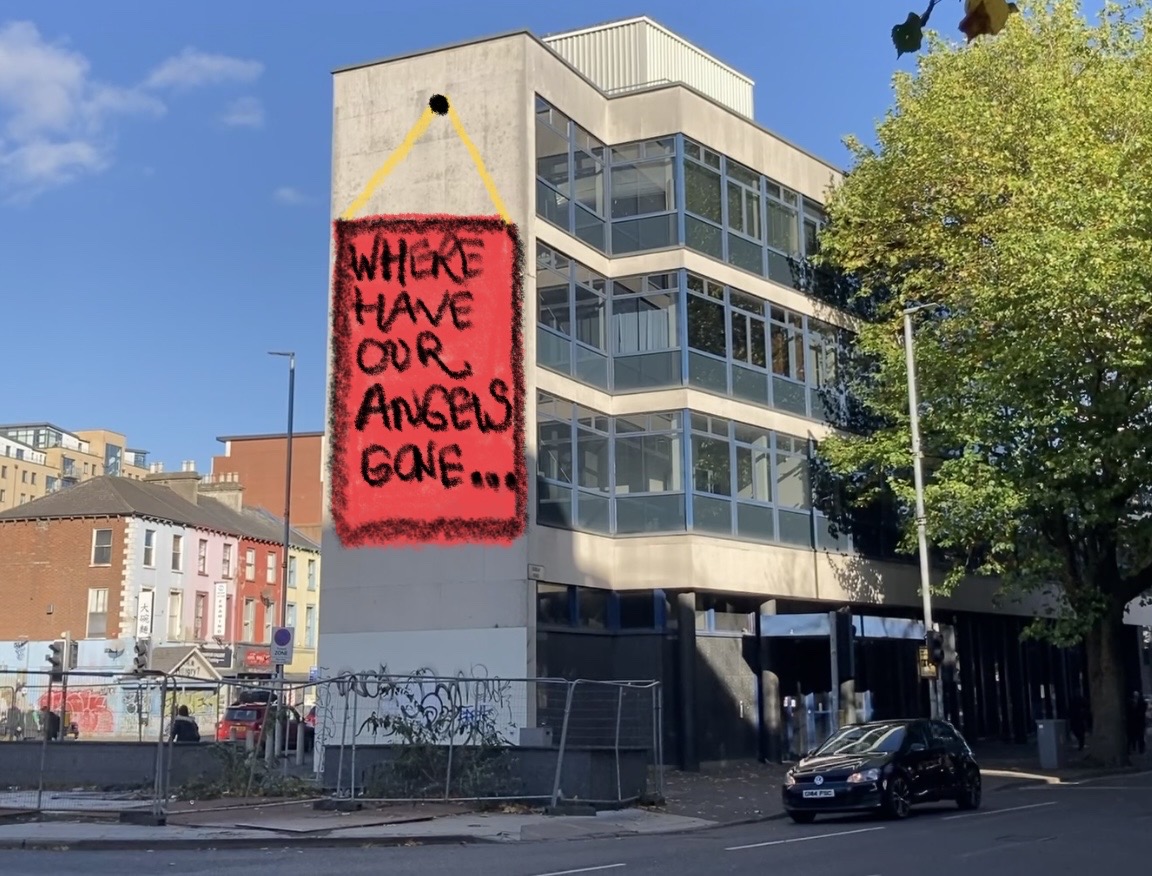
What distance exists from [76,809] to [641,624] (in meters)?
13.3

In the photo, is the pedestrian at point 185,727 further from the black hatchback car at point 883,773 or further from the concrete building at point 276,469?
the concrete building at point 276,469

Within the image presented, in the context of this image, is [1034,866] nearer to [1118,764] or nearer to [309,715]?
[309,715]

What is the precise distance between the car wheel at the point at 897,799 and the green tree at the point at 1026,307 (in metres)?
10.6

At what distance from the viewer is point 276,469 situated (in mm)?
77250

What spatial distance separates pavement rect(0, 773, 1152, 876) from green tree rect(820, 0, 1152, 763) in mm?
10437

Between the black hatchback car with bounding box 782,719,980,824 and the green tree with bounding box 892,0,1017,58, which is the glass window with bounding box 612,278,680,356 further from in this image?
the green tree with bounding box 892,0,1017,58

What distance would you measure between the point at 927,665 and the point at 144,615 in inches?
1576

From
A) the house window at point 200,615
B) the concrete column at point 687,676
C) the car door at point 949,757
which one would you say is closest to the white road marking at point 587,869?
the car door at point 949,757

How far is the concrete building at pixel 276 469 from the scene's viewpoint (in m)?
76.1

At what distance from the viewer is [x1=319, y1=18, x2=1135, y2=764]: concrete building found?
27391mm

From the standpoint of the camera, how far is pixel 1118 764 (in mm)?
29094

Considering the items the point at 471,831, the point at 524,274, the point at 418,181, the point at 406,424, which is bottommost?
the point at 471,831

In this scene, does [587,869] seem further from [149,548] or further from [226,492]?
[226,492]

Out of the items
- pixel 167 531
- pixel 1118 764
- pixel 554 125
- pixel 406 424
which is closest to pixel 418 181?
pixel 554 125
